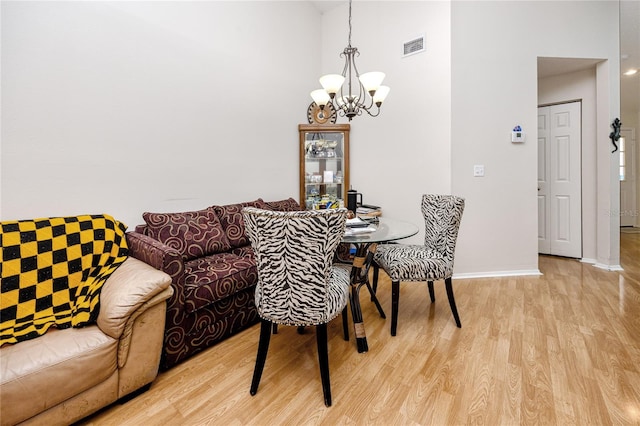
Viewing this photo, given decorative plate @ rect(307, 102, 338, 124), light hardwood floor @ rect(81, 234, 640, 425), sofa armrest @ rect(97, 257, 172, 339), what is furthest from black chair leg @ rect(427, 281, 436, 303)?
decorative plate @ rect(307, 102, 338, 124)

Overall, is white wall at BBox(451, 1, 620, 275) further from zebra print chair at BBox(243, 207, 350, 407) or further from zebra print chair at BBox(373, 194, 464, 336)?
zebra print chair at BBox(243, 207, 350, 407)

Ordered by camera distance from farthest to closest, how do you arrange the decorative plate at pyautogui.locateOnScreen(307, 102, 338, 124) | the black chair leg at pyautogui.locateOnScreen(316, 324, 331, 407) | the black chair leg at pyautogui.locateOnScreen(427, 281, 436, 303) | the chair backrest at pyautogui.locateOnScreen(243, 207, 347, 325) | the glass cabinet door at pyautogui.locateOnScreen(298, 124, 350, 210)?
the decorative plate at pyautogui.locateOnScreen(307, 102, 338, 124), the glass cabinet door at pyautogui.locateOnScreen(298, 124, 350, 210), the black chair leg at pyautogui.locateOnScreen(427, 281, 436, 303), the black chair leg at pyautogui.locateOnScreen(316, 324, 331, 407), the chair backrest at pyautogui.locateOnScreen(243, 207, 347, 325)

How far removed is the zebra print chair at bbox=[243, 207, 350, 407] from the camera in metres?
1.28

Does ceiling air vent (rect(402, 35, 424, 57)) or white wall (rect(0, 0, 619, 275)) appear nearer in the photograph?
white wall (rect(0, 0, 619, 275))

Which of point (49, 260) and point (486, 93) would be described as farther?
point (486, 93)

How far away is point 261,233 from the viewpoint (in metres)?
1.31

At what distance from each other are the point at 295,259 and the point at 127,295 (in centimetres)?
78

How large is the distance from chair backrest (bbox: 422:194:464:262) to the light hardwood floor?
564mm

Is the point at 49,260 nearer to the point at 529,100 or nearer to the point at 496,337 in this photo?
the point at 496,337

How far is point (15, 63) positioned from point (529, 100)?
4318mm

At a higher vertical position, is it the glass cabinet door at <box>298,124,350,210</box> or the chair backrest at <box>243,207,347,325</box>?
the glass cabinet door at <box>298,124,350,210</box>

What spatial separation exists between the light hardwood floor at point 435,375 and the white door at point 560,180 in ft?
5.20

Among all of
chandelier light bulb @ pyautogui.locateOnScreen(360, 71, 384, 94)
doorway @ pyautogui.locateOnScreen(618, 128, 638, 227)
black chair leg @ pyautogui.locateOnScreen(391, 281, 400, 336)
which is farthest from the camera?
doorway @ pyautogui.locateOnScreen(618, 128, 638, 227)

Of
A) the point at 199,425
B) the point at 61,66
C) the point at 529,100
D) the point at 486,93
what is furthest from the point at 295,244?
the point at 529,100
